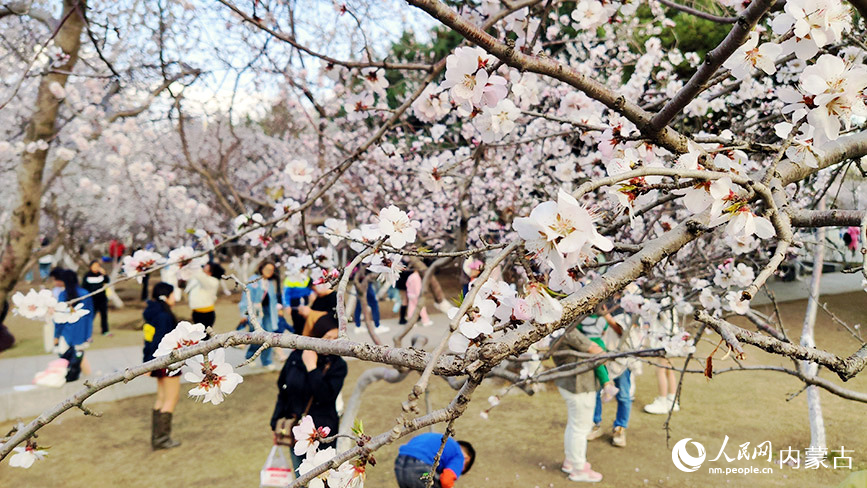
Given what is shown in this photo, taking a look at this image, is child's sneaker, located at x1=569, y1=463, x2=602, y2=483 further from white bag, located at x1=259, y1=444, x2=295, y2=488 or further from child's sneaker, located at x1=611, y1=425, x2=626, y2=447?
white bag, located at x1=259, y1=444, x2=295, y2=488

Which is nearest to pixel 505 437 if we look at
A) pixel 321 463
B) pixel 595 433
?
pixel 595 433

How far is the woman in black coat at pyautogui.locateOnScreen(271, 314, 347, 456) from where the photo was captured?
3.71 m

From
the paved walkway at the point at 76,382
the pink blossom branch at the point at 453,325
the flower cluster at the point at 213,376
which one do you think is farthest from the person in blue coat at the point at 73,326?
the pink blossom branch at the point at 453,325

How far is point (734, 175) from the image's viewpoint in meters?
1.09

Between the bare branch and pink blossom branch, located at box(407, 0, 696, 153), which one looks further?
pink blossom branch, located at box(407, 0, 696, 153)

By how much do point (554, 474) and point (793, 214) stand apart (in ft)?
13.0

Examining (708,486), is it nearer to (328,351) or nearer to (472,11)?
(472,11)

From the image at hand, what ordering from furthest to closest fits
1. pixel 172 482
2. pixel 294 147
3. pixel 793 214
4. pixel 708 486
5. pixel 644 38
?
1. pixel 294 147
2. pixel 644 38
3. pixel 172 482
4. pixel 708 486
5. pixel 793 214

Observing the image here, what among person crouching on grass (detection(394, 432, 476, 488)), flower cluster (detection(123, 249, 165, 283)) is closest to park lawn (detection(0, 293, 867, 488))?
person crouching on grass (detection(394, 432, 476, 488))

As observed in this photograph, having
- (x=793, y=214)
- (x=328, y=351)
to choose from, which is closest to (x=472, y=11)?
(x=793, y=214)

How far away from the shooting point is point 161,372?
5242 millimetres

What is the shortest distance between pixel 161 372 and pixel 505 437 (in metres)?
3.53

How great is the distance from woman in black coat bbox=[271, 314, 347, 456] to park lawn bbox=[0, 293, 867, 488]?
1230 mm

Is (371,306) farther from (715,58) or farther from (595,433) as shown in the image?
(715,58)
